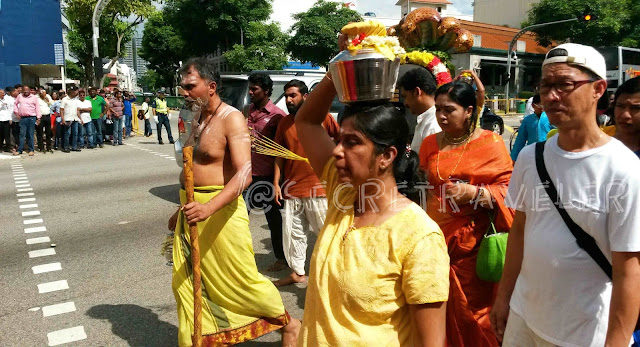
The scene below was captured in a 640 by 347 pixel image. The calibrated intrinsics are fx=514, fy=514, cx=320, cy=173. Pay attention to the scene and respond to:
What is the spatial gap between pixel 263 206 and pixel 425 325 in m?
3.69

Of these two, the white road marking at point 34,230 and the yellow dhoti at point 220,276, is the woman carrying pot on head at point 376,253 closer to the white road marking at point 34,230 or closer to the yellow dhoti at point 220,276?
the yellow dhoti at point 220,276

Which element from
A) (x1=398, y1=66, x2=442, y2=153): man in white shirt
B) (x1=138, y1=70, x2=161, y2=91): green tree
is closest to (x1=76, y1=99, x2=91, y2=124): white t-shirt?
(x1=398, y1=66, x2=442, y2=153): man in white shirt

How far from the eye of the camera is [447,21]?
16.2ft

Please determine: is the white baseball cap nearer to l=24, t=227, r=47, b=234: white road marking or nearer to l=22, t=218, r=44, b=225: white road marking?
l=24, t=227, r=47, b=234: white road marking

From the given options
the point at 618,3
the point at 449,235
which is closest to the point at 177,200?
the point at 449,235

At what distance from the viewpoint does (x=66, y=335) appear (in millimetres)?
3711

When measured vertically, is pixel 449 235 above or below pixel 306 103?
below

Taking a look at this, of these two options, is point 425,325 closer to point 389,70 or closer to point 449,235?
point 389,70

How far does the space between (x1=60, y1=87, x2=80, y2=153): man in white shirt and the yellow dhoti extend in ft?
40.7

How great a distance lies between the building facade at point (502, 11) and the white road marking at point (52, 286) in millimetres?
55727

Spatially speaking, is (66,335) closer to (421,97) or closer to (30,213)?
(421,97)

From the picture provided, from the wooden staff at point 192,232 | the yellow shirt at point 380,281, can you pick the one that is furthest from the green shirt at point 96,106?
the yellow shirt at point 380,281

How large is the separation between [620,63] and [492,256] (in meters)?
27.8

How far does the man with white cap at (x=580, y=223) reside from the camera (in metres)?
1.68
